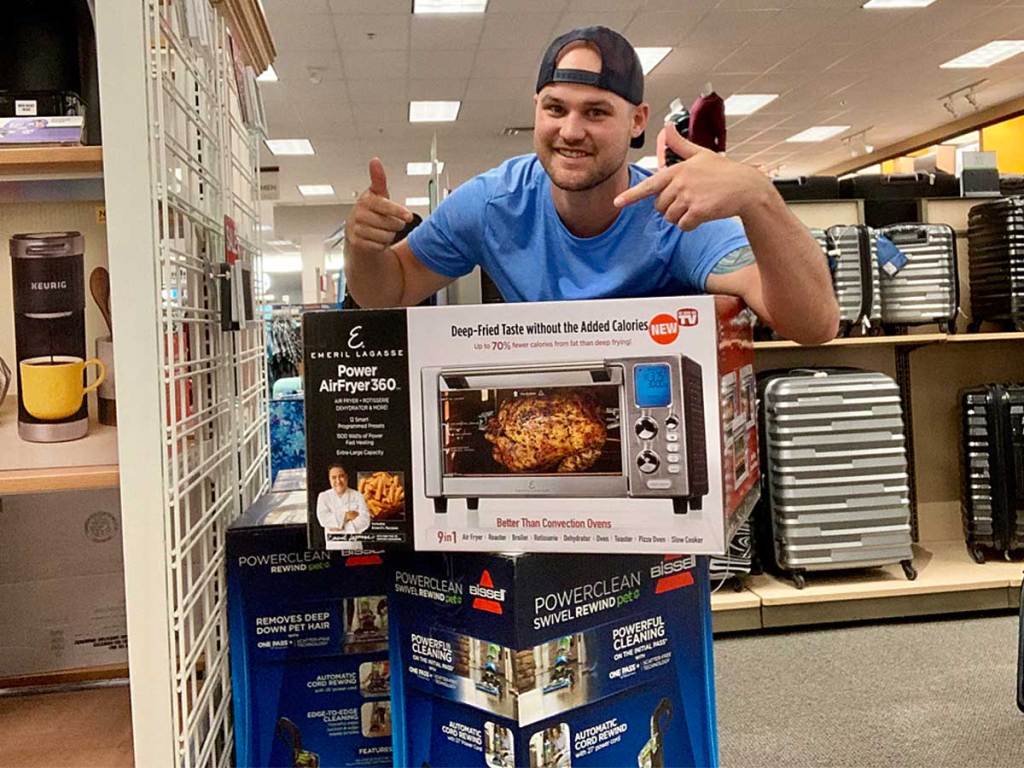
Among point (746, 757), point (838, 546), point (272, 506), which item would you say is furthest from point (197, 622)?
point (838, 546)

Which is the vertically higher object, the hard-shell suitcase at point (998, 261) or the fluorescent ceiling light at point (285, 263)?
the fluorescent ceiling light at point (285, 263)

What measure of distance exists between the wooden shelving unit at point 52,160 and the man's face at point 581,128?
599mm

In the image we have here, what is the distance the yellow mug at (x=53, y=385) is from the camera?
1140 mm

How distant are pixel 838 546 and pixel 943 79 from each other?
23.6 feet

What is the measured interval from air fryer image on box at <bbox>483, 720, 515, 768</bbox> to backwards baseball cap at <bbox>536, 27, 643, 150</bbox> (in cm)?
89

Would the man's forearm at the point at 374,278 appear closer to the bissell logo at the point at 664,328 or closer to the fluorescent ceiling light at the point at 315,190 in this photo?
the bissell logo at the point at 664,328

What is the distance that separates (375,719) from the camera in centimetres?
132

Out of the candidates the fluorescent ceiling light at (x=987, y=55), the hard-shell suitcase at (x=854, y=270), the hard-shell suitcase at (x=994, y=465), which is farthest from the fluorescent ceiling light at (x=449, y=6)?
the fluorescent ceiling light at (x=987, y=55)

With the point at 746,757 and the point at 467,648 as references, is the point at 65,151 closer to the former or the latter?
the point at 467,648

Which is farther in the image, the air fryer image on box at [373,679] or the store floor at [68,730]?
the air fryer image on box at [373,679]

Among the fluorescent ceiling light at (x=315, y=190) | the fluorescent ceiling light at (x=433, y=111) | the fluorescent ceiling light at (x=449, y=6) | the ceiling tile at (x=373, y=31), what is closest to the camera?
the fluorescent ceiling light at (x=449, y=6)

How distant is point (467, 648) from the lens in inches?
46.4

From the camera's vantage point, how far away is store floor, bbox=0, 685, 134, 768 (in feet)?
3.93

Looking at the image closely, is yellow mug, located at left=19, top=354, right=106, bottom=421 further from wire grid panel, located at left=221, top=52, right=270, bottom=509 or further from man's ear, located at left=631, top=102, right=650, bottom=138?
man's ear, located at left=631, top=102, right=650, bottom=138
